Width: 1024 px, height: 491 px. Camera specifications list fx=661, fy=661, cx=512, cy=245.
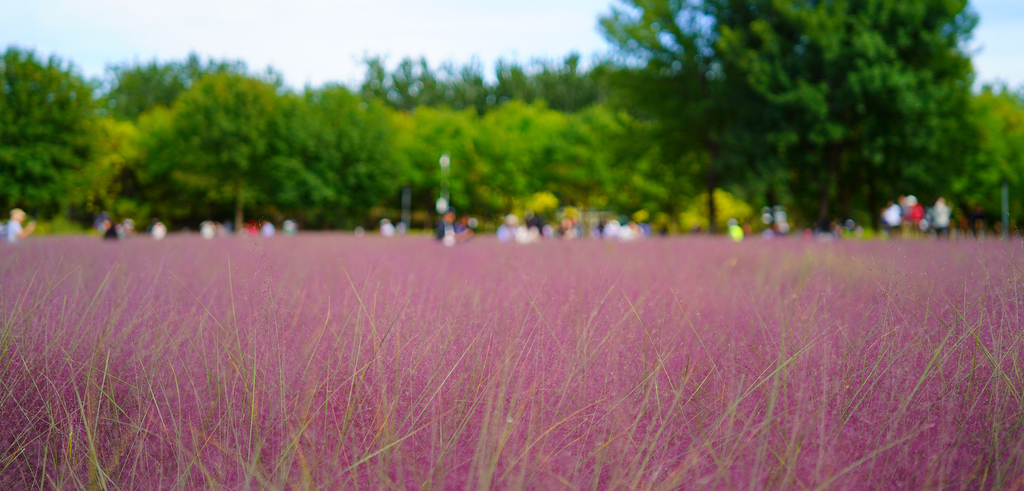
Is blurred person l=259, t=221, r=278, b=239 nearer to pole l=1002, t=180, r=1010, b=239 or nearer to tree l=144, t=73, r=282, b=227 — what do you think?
pole l=1002, t=180, r=1010, b=239

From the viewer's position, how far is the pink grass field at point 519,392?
2420 mm

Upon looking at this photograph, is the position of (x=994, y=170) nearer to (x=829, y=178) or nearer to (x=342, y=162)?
(x=829, y=178)

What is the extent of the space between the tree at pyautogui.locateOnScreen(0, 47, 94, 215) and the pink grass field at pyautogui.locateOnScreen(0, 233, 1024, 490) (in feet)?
159

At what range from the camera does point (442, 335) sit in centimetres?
326

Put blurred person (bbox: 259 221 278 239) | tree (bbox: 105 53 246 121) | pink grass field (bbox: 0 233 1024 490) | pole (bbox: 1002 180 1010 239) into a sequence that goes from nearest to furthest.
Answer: pink grass field (bbox: 0 233 1024 490) → blurred person (bbox: 259 221 278 239) → pole (bbox: 1002 180 1010 239) → tree (bbox: 105 53 246 121)

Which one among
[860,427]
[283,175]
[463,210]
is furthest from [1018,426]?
[463,210]

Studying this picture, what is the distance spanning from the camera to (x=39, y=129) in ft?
141

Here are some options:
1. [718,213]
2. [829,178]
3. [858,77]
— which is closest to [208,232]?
[829,178]

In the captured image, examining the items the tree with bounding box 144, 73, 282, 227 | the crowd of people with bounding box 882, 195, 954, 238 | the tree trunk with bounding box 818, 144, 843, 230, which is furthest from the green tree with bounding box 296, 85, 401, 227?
the crowd of people with bounding box 882, 195, 954, 238

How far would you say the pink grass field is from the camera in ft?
7.94

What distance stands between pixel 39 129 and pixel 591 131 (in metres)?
37.1

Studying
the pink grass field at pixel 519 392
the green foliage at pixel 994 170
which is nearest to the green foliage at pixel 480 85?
the green foliage at pixel 994 170

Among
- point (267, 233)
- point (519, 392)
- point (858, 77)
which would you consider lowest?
point (519, 392)

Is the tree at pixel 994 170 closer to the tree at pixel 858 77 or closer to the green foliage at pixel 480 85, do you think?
the tree at pixel 858 77
